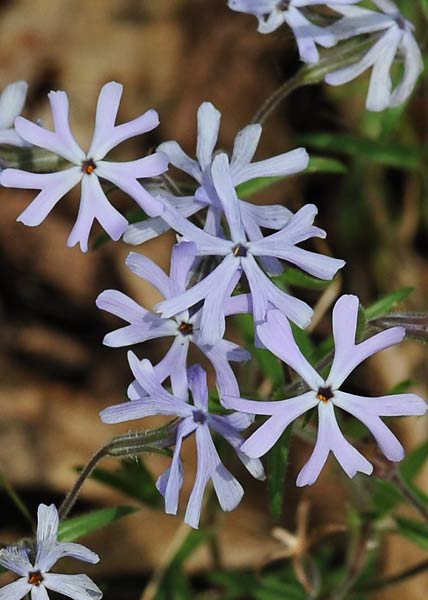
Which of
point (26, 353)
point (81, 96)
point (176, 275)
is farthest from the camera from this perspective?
point (81, 96)

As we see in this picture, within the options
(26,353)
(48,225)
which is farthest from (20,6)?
(26,353)

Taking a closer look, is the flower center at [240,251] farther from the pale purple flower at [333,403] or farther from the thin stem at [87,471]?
the thin stem at [87,471]

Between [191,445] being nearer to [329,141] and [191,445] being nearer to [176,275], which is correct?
[329,141]

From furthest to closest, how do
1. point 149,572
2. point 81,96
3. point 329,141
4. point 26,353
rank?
point 81,96 → point 26,353 → point 149,572 → point 329,141

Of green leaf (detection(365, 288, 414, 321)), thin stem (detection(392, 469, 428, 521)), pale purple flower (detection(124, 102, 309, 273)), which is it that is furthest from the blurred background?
pale purple flower (detection(124, 102, 309, 273))

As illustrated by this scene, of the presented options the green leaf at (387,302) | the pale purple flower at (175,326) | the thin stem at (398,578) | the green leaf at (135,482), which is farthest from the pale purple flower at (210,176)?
the thin stem at (398,578)

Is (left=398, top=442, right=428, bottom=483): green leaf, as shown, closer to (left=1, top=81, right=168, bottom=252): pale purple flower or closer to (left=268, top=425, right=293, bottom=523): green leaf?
(left=268, top=425, right=293, bottom=523): green leaf

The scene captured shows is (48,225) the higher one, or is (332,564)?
(48,225)
